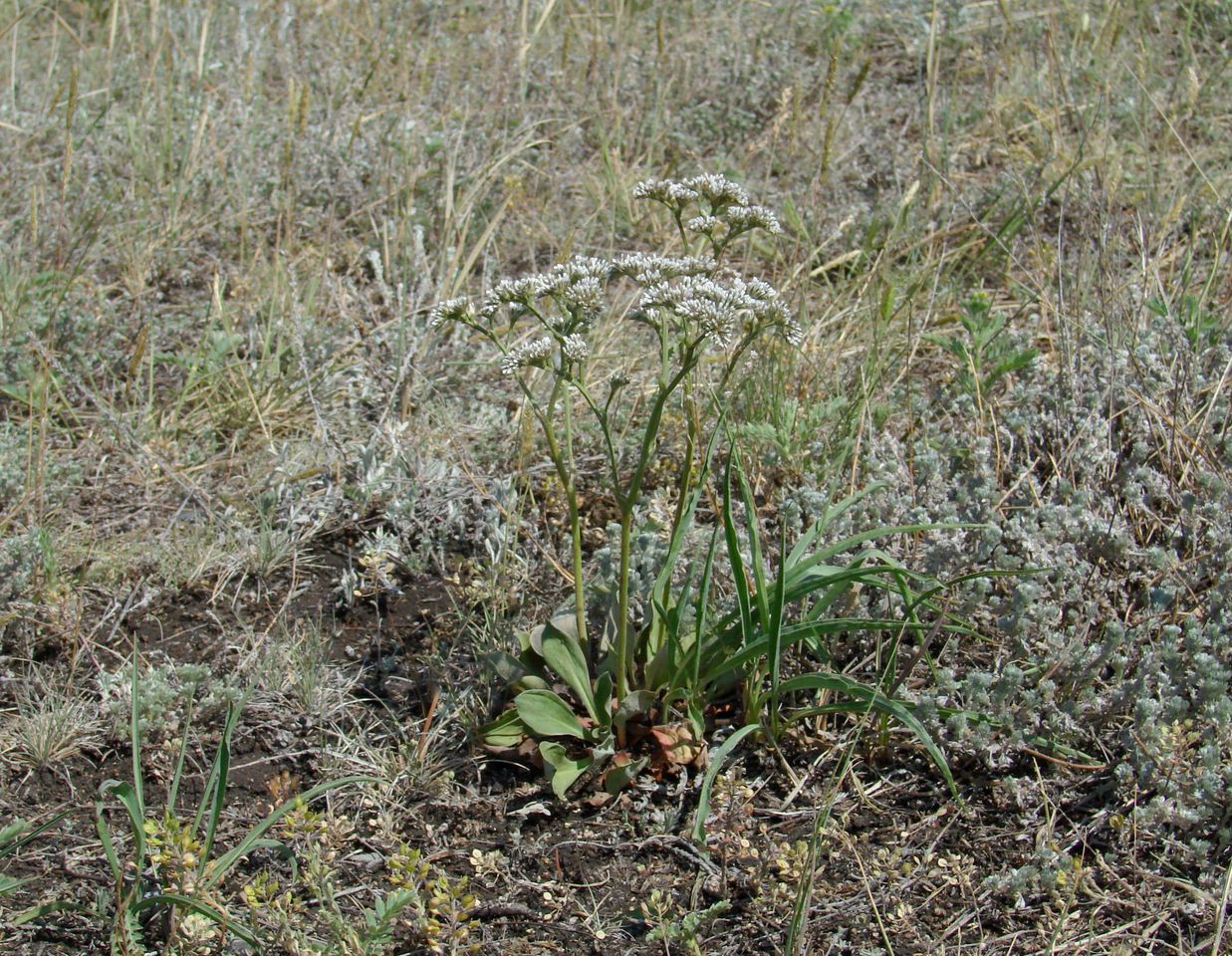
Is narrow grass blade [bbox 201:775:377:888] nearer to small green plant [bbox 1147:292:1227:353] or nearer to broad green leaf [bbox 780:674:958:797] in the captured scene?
broad green leaf [bbox 780:674:958:797]

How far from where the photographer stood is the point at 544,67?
5238 mm

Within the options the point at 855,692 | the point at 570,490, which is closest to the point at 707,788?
the point at 855,692

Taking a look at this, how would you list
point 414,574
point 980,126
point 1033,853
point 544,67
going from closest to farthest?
point 1033,853 < point 414,574 < point 980,126 < point 544,67

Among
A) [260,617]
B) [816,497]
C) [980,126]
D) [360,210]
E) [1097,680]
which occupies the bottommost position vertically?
[260,617]

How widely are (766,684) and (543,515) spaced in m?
0.94

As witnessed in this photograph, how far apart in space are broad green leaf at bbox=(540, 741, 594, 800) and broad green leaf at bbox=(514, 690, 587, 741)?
0.03 metres

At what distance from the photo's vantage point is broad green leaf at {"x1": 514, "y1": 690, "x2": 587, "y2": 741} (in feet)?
7.82

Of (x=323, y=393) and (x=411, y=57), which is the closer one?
(x=323, y=393)

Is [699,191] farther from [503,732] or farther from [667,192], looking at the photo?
[503,732]

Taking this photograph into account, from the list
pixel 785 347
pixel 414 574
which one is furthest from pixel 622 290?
pixel 414 574

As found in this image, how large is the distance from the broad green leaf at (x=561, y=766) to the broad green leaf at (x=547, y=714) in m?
0.03

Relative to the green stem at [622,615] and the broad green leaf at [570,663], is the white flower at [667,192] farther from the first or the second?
the broad green leaf at [570,663]

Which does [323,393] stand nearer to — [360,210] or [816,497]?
[360,210]

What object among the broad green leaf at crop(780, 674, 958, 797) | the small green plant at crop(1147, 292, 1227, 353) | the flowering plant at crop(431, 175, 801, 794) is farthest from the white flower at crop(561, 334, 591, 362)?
the small green plant at crop(1147, 292, 1227, 353)
